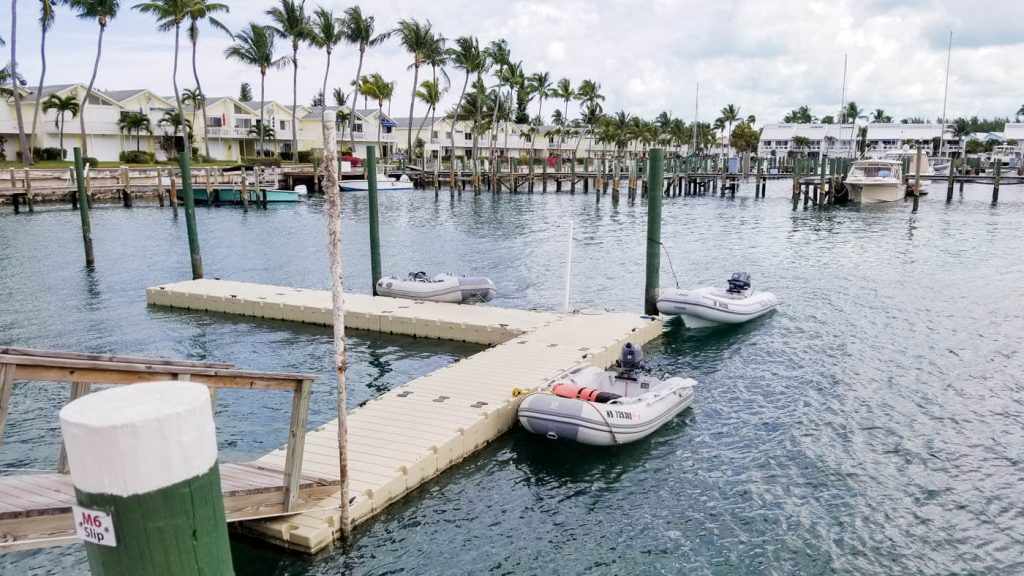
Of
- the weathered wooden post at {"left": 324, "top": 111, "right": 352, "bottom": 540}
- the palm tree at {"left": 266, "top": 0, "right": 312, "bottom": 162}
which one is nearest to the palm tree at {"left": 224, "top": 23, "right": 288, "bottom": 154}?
the palm tree at {"left": 266, "top": 0, "right": 312, "bottom": 162}

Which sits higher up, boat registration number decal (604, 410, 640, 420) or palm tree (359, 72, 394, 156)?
palm tree (359, 72, 394, 156)

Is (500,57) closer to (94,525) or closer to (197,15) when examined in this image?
(197,15)

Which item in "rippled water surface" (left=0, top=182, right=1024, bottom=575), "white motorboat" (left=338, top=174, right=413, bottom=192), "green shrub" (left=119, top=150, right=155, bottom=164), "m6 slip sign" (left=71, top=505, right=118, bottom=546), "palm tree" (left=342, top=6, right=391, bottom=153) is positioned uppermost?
"palm tree" (left=342, top=6, right=391, bottom=153)

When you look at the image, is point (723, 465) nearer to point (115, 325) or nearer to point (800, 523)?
point (800, 523)

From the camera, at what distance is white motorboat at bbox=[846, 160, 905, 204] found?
5128 cm

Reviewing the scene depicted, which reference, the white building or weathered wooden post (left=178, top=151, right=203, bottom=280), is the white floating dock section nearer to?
weathered wooden post (left=178, top=151, right=203, bottom=280)

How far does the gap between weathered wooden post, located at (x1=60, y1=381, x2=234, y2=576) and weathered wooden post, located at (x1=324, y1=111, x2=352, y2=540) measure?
439cm

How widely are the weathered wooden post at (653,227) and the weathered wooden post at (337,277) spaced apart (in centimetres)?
1041

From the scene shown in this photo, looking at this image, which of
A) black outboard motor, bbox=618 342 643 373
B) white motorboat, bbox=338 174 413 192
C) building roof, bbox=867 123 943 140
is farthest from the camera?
building roof, bbox=867 123 943 140

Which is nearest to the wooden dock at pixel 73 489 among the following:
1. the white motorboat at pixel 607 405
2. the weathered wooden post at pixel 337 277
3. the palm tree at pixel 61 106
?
the weathered wooden post at pixel 337 277

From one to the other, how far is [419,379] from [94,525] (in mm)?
10298

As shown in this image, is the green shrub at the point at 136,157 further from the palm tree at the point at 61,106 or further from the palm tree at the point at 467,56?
the palm tree at the point at 467,56

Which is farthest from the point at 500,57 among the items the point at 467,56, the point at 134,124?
the point at 134,124

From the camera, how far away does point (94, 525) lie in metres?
2.00
